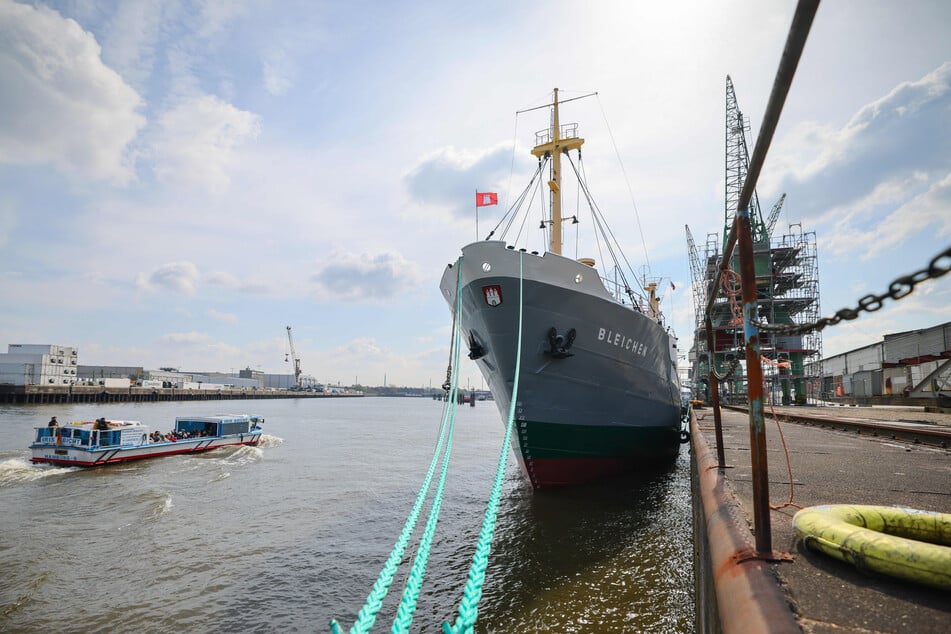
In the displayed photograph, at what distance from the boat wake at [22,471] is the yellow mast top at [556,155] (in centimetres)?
1983

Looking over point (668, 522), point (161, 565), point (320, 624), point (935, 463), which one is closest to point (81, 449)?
point (161, 565)

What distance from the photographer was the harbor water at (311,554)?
251 inches

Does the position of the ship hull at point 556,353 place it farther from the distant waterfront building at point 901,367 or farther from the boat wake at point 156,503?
the distant waterfront building at point 901,367

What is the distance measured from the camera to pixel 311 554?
8.88 metres

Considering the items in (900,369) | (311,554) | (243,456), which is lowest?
(243,456)

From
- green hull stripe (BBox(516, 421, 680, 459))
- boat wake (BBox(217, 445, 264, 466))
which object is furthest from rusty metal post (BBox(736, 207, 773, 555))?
boat wake (BBox(217, 445, 264, 466))

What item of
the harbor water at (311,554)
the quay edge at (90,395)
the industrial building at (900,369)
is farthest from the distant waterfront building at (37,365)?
the industrial building at (900,369)

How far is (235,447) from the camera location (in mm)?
24266

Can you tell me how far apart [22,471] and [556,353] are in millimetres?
20800

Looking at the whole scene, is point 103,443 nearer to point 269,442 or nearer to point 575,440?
point 269,442

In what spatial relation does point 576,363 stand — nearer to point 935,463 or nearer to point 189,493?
point 935,463

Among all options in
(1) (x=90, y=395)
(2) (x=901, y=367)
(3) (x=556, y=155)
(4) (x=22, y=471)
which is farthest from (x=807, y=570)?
(1) (x=90, y=395)

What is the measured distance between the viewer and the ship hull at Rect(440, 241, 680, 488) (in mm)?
9912

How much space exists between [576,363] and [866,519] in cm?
749
